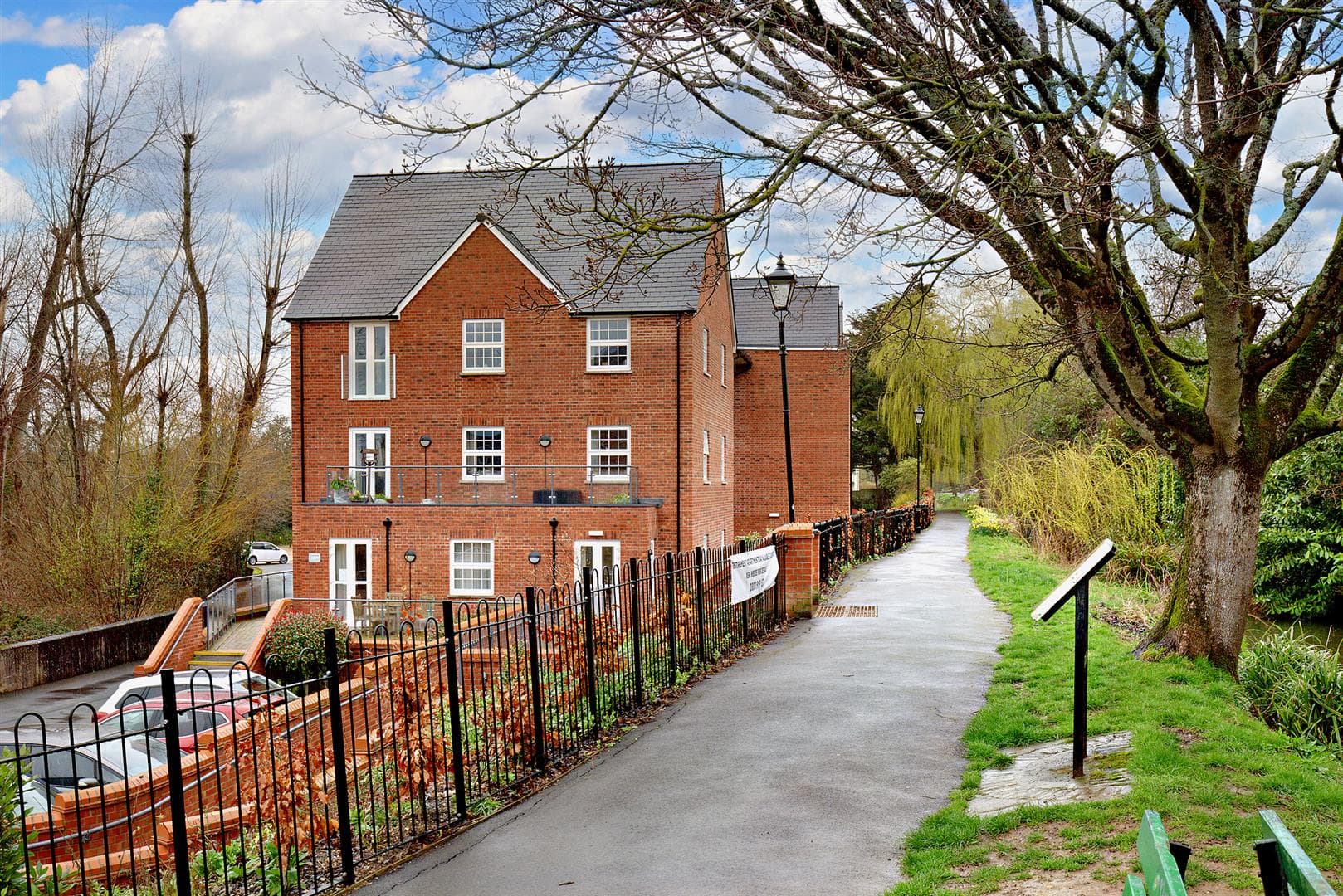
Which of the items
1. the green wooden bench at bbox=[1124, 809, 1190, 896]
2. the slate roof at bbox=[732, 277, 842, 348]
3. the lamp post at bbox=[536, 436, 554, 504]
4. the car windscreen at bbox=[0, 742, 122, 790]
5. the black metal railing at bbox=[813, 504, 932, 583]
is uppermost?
the slate roof at bbox=[732, 277, 842, 348]

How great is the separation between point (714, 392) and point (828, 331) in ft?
34.4

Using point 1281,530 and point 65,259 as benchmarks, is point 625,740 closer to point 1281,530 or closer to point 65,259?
point 1281,530

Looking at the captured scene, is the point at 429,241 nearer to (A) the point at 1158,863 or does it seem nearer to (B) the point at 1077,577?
(B) the point at 1077,577

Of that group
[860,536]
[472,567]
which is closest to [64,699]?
[472,567]

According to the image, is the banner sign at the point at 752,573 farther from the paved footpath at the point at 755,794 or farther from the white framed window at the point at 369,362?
the white framed window at the point at 369,362

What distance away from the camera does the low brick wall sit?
78.0 ft

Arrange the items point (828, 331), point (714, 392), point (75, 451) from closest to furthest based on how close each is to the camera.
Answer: point (75, 451), point (714, 392), point (828, 331)

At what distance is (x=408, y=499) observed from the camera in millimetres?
31578

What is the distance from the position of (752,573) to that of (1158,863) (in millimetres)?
12312

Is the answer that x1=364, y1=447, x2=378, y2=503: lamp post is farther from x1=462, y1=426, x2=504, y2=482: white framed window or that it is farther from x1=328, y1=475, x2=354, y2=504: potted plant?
x1=462, y1=426, x2=504, y2=482: white framed window

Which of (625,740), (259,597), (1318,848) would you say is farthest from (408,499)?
(1318,848)

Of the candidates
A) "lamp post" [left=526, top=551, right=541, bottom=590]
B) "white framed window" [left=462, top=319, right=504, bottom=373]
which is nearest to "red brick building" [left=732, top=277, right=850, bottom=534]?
"white framed window" [left=462, top=319, right=504, bottom=373]

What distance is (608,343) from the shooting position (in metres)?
31.4

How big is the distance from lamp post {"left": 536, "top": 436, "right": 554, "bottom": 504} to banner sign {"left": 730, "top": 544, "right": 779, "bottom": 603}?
14.4m
